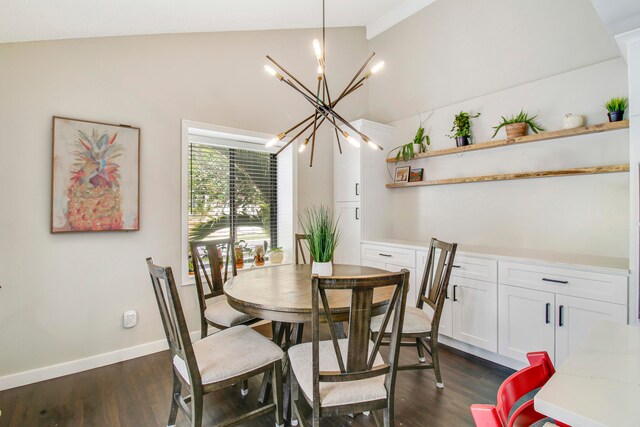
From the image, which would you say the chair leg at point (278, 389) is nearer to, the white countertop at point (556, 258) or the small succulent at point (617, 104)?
the white countertop at point (556, 258)

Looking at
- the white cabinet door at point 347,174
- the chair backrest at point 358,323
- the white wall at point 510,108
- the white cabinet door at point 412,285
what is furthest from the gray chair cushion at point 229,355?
the white wall at point 510,108

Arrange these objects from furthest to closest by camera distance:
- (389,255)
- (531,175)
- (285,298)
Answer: (389,255) < (531,175) < (285,298)

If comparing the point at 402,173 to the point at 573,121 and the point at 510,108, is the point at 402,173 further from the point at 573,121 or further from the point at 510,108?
the point at 573,121

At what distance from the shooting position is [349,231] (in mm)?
3955

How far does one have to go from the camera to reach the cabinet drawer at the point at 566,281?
2061 mm

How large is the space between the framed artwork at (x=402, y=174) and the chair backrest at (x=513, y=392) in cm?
318

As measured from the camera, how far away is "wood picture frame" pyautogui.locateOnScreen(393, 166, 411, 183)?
12.8 ft

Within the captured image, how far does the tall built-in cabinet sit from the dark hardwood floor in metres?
1.73

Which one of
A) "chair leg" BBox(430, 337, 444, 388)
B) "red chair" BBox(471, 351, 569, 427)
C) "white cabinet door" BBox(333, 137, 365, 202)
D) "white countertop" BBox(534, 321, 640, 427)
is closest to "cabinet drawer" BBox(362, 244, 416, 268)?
"white cabinet door" BBox(333, 137, 365, 202)

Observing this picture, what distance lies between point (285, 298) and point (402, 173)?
2674 mm

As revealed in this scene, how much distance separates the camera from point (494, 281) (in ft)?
8.65

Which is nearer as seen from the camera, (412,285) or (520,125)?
(520,125)

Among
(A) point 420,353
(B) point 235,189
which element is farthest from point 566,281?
(B) point 235,189

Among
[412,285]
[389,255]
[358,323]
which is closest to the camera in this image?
[358,323]
